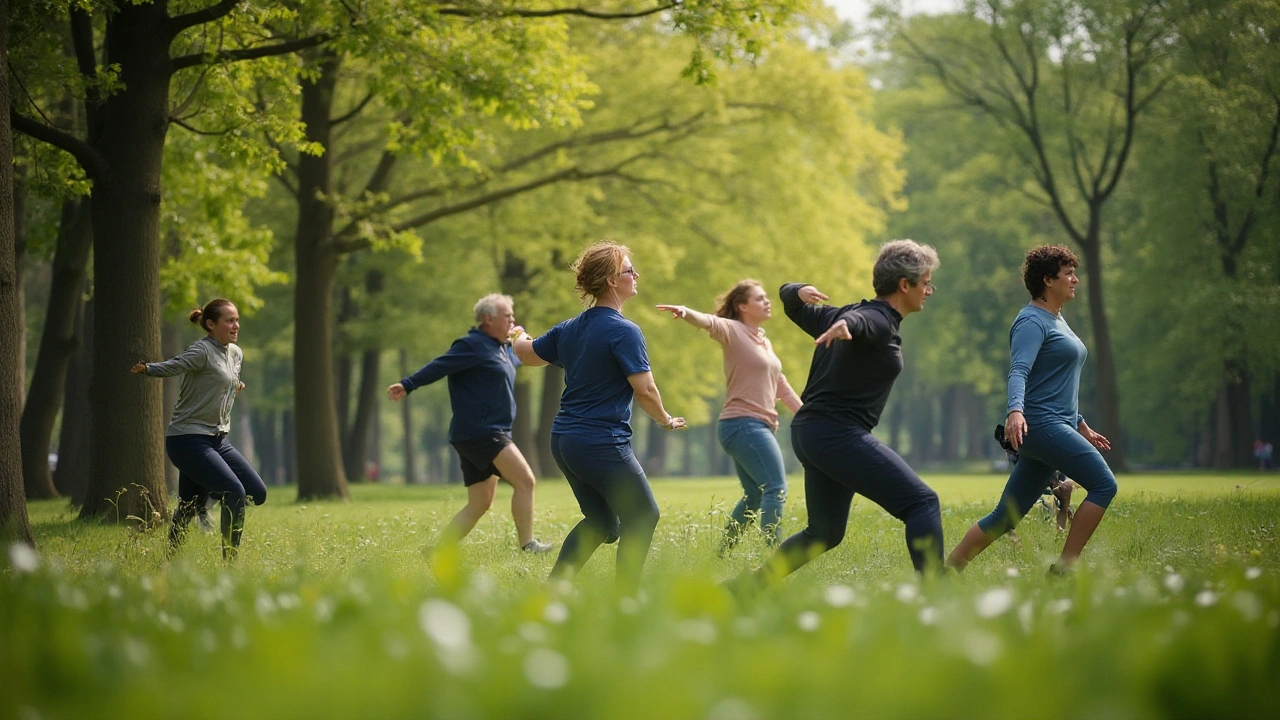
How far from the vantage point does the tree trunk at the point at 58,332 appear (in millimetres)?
19078

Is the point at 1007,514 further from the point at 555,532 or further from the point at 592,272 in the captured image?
the point at 555,532

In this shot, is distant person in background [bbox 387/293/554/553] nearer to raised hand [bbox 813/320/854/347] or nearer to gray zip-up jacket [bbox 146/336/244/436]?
gray zip-up jacket [bbox 146/336/244/436]

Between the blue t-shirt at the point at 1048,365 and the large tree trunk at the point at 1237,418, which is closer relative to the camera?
the blue t-shirt at the point at 1048,365

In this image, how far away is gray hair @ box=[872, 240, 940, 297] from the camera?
6.67m

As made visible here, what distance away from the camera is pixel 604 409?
22.7 feet

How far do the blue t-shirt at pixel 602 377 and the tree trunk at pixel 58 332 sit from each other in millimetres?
14383

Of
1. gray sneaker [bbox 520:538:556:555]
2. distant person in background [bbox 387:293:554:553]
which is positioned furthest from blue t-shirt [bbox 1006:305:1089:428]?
distant person in background [bbox 387:293:554:553]

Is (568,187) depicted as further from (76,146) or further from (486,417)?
(486,417)

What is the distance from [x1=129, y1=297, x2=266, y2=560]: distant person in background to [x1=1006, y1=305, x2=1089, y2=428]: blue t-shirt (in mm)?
5723

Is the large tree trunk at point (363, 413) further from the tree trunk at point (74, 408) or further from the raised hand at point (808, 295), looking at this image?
the raised hand at point (808, 295)

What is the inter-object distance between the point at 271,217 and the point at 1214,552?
23635 millimetres

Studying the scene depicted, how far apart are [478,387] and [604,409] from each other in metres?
3.71

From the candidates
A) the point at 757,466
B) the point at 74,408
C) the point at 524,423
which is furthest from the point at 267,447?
the point at 757,466

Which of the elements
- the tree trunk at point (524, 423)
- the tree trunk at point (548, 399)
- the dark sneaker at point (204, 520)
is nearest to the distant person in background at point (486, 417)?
the dark sneaker at point (204, 520)
